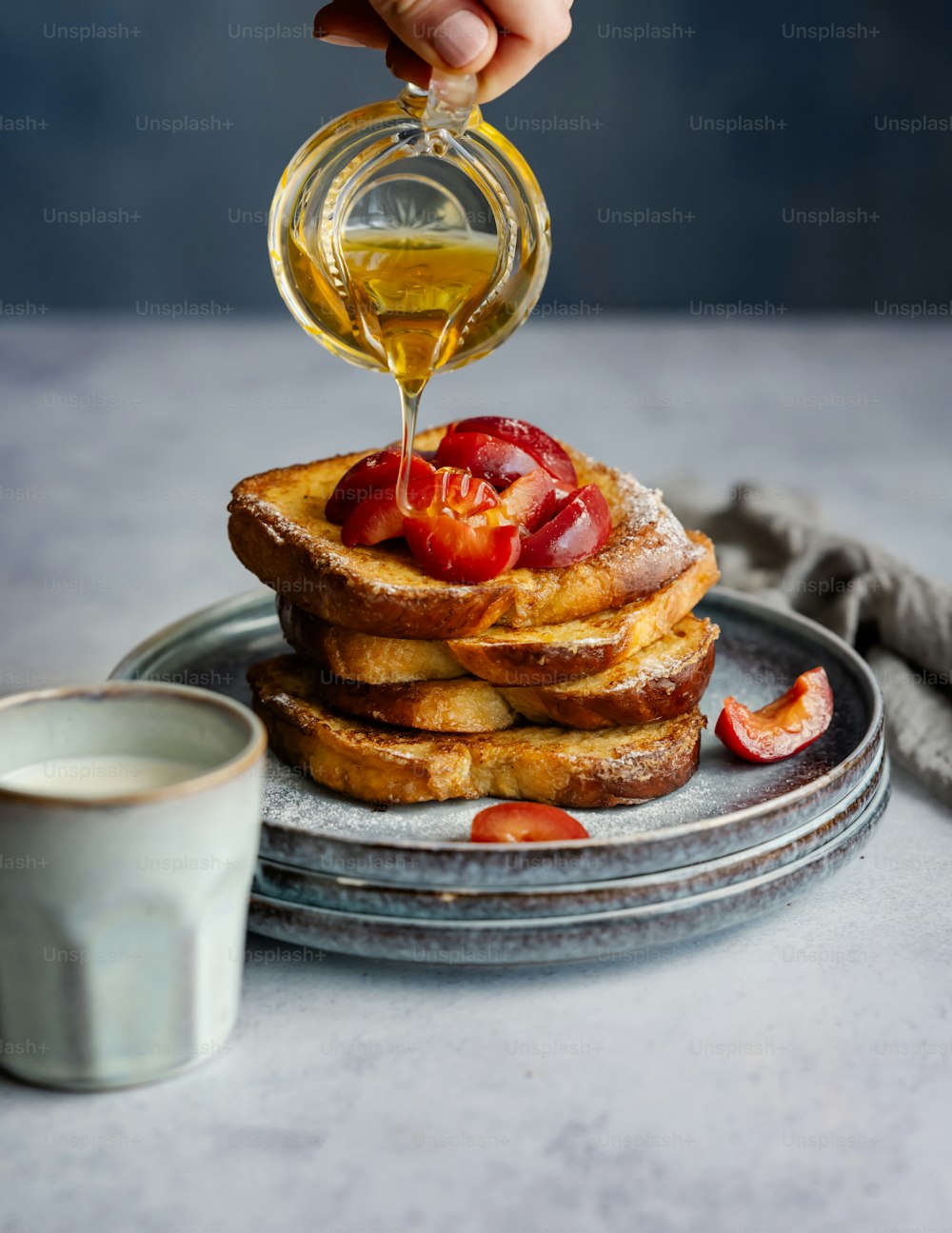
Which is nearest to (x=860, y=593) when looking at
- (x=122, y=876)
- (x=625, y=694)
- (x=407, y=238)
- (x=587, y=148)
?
(x=625, y=694)

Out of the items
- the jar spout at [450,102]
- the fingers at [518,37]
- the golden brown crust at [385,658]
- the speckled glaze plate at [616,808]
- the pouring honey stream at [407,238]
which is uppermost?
the fingers at [518,37]

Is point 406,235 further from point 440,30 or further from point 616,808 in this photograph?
point 616,808

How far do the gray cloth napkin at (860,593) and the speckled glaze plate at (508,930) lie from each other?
2.52 feet

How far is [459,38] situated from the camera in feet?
6.79

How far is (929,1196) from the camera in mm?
1602

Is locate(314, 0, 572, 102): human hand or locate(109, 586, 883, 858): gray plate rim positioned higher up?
locate(314, 0, 572, 102): human hand

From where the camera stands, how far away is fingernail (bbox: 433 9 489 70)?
207 cm

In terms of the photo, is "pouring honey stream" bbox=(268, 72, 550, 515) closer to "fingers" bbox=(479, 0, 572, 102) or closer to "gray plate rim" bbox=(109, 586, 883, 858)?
"fingers" bbox=(479, 0, 572, 102)

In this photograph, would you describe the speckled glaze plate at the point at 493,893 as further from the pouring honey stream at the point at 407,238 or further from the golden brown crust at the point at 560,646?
the pouring honey stream at the point at 407,238

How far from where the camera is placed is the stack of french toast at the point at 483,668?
84.5 inches

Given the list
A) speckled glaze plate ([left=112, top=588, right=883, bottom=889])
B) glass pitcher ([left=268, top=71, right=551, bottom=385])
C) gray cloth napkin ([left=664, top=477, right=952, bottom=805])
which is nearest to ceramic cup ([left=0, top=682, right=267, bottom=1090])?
speckled glaze plate ([left=112, top=588, right=883, bottom=889])

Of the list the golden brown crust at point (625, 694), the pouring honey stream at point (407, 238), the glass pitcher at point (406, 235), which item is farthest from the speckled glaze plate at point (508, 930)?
the glass pitcher at point (406, 235)

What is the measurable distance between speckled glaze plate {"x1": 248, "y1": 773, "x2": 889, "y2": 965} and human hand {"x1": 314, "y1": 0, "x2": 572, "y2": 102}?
1190mm

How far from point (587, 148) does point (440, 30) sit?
462 cm
